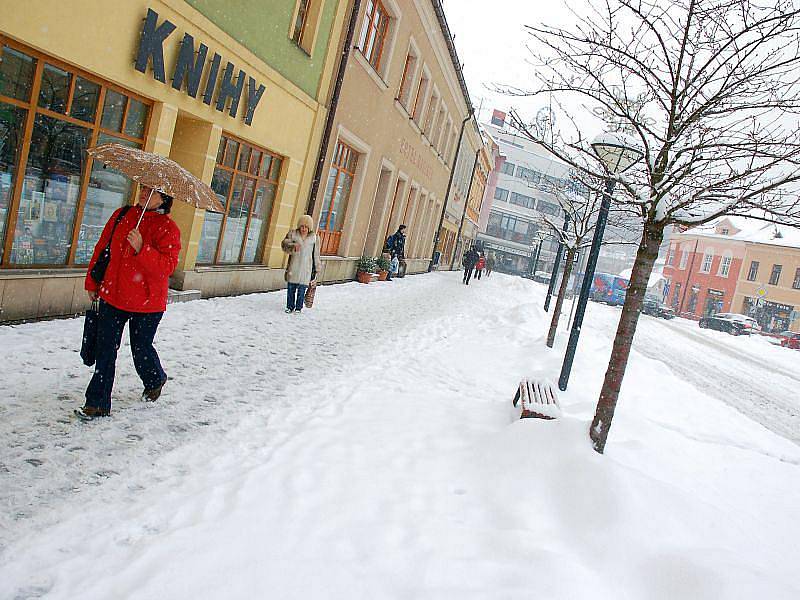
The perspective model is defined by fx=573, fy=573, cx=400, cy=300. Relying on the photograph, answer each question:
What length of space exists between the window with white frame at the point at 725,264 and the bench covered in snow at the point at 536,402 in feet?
170

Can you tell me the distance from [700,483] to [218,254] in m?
Result: 7.51

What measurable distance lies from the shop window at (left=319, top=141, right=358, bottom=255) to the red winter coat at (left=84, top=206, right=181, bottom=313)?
28.6 feet

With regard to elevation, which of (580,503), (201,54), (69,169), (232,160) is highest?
(201,54)

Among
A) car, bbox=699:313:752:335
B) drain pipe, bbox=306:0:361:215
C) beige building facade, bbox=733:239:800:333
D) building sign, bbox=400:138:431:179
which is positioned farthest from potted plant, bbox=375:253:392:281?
beige building facade, bbox=733:239:800:333

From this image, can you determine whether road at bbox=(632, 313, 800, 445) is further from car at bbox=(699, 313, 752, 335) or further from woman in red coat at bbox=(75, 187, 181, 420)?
car at bbox=(699, 313, 752, 335)

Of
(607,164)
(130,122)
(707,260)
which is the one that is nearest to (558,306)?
(607,164)

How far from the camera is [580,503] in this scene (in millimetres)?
3338

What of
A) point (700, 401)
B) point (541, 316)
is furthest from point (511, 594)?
point (541, 316)

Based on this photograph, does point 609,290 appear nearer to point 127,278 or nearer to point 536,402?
point 536,402

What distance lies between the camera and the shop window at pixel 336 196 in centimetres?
1299

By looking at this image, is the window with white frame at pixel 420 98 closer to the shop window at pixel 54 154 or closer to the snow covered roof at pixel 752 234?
the shop window at pixel 54 154

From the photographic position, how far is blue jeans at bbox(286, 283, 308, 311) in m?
9.10

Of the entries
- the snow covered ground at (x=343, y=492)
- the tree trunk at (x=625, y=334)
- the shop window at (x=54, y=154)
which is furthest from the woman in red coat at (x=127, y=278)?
the tree trunk at (x=625, y=334)

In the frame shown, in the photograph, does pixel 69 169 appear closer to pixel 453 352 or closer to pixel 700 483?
pixel 453 352
